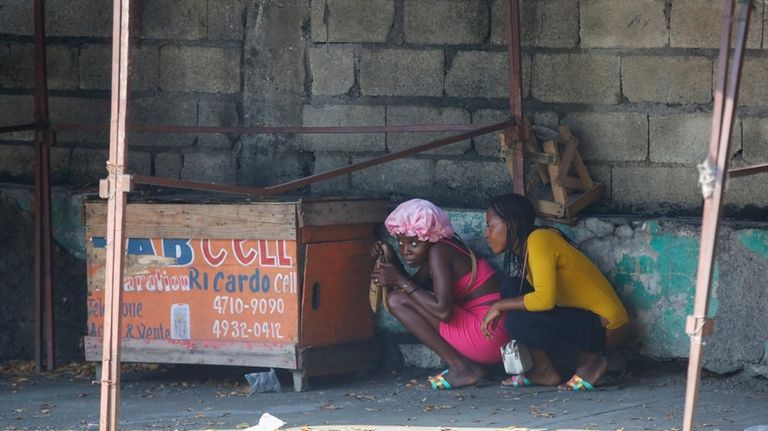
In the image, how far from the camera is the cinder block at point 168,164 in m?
7.09

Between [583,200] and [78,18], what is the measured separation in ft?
9.61

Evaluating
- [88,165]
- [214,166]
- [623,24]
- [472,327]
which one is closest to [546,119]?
[623,24]

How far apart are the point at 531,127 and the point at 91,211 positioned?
86.0 inches

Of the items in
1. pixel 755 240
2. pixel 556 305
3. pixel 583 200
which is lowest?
pixel 556 305

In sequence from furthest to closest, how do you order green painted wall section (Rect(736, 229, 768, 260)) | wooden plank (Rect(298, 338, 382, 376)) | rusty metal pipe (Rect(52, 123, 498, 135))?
rusty metal pipe (Rect(52, 123, 498, 135)) < wooden plank (Rect(298, 338, 382, 376)) < green painted wall section (Rect(736, 229, 768, 260))

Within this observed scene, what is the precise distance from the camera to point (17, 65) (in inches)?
282

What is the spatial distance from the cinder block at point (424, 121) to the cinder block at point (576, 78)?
44 centimetres

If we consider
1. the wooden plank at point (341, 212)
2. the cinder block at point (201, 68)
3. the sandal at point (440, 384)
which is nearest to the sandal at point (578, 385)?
the sandal at point (440, 384)

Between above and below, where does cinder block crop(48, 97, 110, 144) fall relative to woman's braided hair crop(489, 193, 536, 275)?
above

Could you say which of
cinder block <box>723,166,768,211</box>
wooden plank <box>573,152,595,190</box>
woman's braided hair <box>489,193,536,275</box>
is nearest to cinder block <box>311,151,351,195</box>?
woman's braided hair <box>489,193,536,275</box>

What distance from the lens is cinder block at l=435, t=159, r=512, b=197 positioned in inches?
263

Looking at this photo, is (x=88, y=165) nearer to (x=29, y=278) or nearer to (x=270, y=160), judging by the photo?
(x=29, y=278)

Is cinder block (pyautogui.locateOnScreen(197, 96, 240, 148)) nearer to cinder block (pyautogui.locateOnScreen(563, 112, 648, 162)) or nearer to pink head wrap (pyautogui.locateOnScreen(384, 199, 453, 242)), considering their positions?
pink head wrap (pyautogui.locateOnScreen(384, 199, 453, 242))

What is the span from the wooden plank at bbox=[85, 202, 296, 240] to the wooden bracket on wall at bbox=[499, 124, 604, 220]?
46.2 inches
